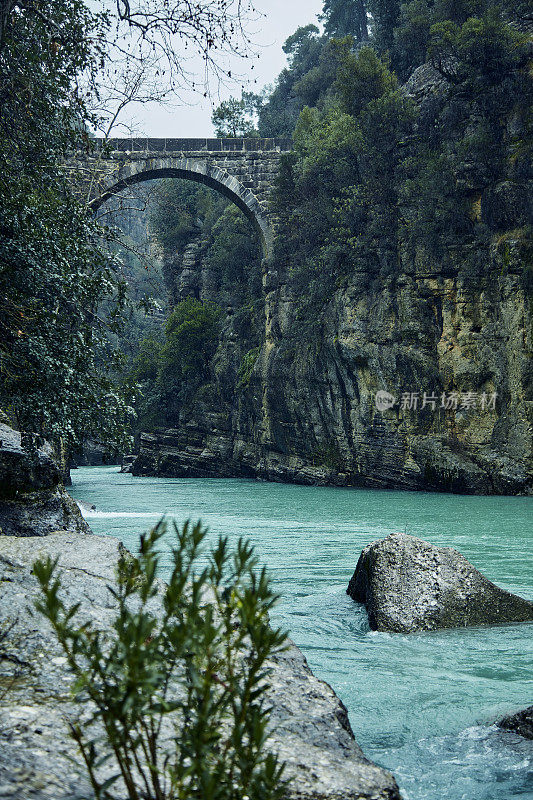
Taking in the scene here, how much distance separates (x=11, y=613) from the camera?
10.8ft

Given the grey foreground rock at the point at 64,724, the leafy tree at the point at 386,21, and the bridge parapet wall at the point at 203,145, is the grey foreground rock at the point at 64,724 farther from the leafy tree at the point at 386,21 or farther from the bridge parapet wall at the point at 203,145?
the leafy tree at the point at 386,21

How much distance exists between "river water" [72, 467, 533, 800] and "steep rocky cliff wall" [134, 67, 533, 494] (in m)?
5.78

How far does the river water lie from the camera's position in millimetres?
3498

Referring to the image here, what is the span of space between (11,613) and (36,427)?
11.0ft

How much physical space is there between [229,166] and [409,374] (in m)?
12.4

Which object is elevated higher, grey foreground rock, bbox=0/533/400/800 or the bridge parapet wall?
the bridge parapet wall

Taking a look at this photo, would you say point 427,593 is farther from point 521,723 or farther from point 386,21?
point 386,21

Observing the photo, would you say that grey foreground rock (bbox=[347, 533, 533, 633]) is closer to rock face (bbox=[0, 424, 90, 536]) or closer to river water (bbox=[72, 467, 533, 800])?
river water (bbox=[72, 467, 533, 800])

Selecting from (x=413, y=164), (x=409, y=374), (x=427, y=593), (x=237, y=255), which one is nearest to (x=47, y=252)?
(x=427, y=593)

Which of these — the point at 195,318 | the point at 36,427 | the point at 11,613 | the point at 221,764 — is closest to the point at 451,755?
the point at 11,613

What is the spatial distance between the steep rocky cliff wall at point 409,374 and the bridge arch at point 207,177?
6.70ft

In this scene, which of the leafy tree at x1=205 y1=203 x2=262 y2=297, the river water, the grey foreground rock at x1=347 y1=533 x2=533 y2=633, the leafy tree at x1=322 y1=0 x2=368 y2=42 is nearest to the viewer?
the river water

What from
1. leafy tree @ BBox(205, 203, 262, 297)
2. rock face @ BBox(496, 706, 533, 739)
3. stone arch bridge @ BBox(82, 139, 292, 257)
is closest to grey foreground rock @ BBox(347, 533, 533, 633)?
rock face @ BBox(496, 706, 533, 739)

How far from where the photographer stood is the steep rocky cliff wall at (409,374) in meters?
18.3
